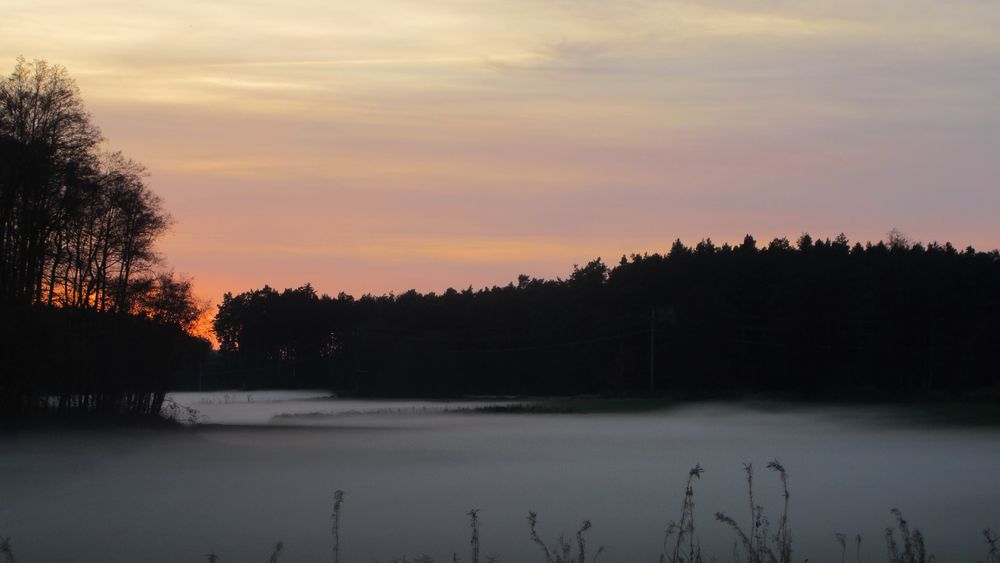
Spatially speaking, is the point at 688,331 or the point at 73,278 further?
the point at 688,331

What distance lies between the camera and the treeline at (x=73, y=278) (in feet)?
115

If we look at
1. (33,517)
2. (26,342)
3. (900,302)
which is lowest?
(33,517)

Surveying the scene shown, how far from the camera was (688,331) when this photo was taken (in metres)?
92.4

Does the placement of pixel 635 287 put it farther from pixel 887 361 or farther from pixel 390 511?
pixel 390 511

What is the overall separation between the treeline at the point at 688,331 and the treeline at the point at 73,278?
126 feet

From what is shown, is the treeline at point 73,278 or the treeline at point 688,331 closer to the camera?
the treeline at point 73,278

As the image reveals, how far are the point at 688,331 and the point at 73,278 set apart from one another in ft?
193

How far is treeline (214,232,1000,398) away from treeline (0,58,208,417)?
126ft

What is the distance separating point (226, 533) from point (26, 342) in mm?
18586

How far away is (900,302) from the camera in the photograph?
8694 cm

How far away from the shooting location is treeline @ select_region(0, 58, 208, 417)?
3500cm

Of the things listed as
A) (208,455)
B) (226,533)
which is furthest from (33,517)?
(208,455)

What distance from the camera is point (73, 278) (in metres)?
41.0

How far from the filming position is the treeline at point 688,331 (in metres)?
86.6
